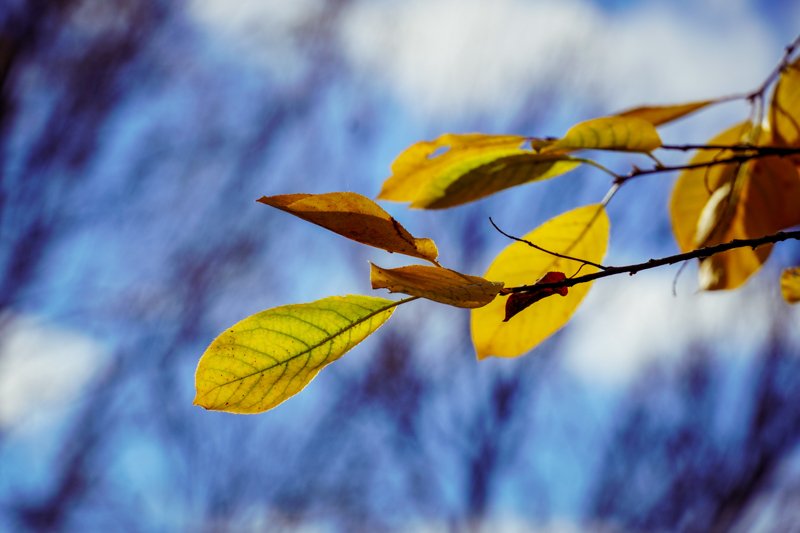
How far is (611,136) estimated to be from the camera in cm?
33

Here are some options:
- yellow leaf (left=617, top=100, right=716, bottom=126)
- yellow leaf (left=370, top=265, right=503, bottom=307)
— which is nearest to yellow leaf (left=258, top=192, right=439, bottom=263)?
yellow leaf (left=370, top=265, right=503, bottom=307)

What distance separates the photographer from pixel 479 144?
1.18 feet

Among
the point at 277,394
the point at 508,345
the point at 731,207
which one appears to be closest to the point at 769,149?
the point at 731,207

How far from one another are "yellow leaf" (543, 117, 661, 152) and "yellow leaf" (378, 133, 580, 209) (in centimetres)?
1

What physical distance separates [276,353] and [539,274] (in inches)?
5.5

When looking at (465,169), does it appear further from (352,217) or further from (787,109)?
(787,109)

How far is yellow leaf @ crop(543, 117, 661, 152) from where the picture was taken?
321mm

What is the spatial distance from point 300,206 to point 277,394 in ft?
0.24

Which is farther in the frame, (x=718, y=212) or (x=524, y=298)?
(x=718, y=212)

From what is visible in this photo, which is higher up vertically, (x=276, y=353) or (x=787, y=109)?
(x=787, y=109)

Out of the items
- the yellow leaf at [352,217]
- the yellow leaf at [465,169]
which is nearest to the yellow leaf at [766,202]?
the yellow leaf at [465,169]

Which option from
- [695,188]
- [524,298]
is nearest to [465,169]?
[524,298]

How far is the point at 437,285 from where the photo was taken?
24cm

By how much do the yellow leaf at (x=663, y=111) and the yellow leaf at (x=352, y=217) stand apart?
189mm
